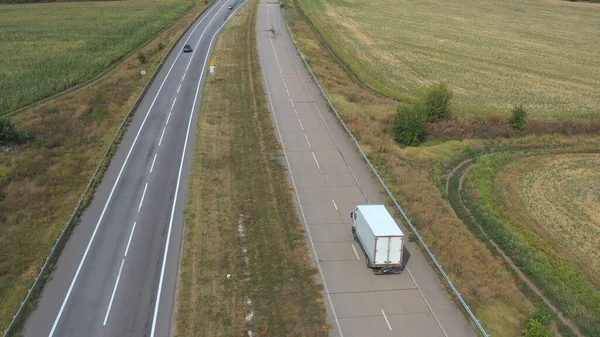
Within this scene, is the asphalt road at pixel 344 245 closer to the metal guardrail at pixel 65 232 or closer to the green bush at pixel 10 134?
the metal guardrail at pixel 65 232

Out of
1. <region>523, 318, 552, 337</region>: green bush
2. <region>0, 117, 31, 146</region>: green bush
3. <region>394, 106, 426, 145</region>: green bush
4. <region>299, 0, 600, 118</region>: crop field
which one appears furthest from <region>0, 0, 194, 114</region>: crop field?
<region>523, 318, 552, 337</region>: green bush

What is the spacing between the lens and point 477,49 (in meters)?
91.8

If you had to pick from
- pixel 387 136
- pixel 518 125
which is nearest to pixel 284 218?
pixel 387 136

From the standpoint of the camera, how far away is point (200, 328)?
25.7 m

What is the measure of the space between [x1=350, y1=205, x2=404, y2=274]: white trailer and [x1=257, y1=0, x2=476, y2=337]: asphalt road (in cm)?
93

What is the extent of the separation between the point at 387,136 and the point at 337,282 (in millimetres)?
25392

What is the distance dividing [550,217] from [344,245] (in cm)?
1669

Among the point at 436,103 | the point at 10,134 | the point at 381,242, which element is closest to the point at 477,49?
the point at 436,103

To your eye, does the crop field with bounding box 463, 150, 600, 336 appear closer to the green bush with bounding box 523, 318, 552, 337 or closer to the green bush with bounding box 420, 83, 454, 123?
the green bush with bounding box 523, 318, 552, 337

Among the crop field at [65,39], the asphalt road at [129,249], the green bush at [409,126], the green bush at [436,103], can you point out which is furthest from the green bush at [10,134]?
the green bush at [436,103]

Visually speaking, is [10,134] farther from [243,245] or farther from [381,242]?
[381,242]

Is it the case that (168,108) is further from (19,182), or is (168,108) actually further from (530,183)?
(530,183)

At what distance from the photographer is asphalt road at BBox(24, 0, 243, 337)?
26.4m

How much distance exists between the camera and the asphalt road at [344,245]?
1033 inches
